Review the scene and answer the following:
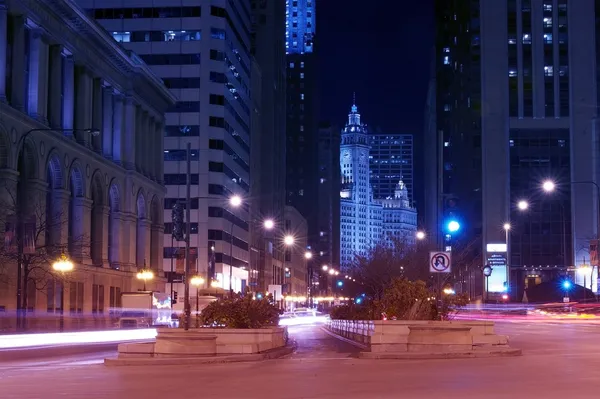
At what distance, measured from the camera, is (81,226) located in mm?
84875

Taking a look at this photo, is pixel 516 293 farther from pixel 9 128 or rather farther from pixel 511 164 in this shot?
pixel 9 128

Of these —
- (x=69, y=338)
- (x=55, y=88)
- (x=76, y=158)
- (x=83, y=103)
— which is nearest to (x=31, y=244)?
(x=69, y=338)

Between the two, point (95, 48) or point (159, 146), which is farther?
point (159, 146)

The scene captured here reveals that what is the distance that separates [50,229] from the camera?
3100 inches

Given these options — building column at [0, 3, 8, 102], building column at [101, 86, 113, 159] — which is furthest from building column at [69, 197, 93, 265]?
building column at [0, 3, 8, 102]

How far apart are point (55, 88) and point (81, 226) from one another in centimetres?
1193

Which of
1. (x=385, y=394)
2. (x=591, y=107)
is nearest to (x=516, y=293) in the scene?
(x=591, y=107)

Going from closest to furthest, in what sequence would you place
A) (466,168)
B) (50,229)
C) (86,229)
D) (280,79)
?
(50,229)
(86,229)
(466,168)
(280,79)

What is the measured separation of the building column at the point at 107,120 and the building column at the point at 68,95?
942 centimetres

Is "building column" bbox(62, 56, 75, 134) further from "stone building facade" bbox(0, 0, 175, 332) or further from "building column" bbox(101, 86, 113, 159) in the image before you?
"building column" bbox(101, 86, 113, 159)

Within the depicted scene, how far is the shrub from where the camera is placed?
32.2m

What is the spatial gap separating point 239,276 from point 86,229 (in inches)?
2496

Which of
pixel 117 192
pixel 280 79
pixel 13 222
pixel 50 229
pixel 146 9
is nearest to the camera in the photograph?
pixel 13 222

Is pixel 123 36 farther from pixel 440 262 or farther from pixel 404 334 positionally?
pixel 404 334
